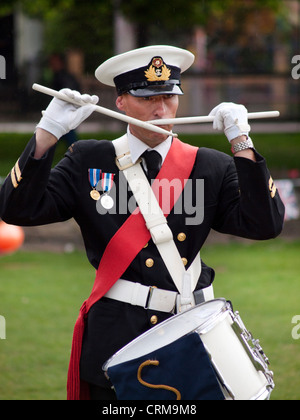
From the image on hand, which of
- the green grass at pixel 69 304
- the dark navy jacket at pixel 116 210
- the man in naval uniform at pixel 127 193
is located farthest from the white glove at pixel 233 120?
the green grass at pixel 69 304

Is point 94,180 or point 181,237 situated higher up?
point 94,180

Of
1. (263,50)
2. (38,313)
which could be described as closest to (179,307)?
(38,313)

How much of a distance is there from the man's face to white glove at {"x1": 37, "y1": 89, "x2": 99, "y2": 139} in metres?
0.22

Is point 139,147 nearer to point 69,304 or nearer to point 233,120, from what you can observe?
point 233,120

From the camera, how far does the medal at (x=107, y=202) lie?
11.3 ft

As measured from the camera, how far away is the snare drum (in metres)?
3.02

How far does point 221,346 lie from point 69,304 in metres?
4.65

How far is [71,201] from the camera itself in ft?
11.3

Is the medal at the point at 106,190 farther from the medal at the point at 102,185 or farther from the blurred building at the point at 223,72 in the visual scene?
the blurred building at the point at 223,72

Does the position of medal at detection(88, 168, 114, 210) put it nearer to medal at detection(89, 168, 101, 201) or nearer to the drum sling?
medal at detection(89, 168, 101, 201)

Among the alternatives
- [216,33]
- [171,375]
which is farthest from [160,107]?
[216,33]

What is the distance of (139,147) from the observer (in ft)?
11.4

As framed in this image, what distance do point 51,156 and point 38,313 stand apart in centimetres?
431
